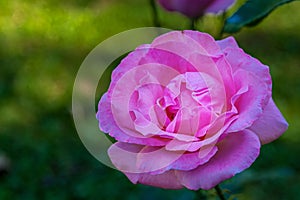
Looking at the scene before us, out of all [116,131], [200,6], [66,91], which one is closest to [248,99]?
[116,131]

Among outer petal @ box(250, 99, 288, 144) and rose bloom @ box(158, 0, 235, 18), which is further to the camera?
rose bloom @ box(158, 0, 235, 18)

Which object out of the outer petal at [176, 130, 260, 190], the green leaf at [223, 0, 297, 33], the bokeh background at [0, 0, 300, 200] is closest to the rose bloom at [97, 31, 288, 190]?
the outer petal at [176, 130, 260, 190]

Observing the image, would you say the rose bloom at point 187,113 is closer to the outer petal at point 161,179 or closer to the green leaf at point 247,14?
the outer petal at point 161,179

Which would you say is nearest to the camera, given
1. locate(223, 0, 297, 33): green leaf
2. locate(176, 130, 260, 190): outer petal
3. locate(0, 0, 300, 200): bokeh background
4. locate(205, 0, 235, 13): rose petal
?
locate(176, 130, 260, 190): outer petal

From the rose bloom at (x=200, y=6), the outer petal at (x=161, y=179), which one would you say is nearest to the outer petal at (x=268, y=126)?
the outer petal at (x=161, y=179)

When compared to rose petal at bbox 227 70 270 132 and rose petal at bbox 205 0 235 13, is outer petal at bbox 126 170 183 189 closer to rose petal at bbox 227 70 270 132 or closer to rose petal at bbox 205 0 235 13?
rose petal at bbox 227 70 270 132

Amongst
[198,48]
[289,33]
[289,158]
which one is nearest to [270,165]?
[289,158]
